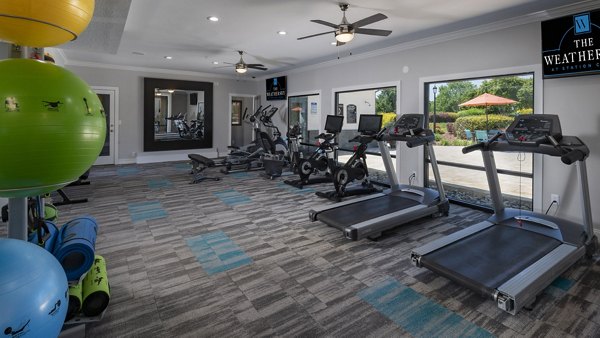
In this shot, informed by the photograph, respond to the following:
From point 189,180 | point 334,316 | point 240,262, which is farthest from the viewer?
point 189,180

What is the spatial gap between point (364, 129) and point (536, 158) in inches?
95.2

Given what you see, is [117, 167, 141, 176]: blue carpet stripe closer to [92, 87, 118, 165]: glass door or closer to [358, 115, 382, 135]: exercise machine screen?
[92, 87, 118, 165]: glass door

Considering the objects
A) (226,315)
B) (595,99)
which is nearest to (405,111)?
(595,99)

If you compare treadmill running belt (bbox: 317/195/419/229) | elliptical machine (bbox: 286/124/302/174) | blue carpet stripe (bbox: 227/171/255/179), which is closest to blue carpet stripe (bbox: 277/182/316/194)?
elliptical machine (bbox: 286/124/302/174)

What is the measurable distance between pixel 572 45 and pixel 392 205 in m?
2.77

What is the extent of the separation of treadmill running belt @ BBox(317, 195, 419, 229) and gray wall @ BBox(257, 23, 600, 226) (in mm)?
1588

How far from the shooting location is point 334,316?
2227mm

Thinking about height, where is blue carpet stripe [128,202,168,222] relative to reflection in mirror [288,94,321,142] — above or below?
below

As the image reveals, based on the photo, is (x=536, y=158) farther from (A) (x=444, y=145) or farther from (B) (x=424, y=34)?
(B) (x=424, y=34)

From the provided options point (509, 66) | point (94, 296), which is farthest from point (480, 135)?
point (94, 296)

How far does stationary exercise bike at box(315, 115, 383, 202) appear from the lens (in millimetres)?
5277

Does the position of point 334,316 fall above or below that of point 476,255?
below

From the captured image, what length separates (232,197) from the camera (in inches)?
215

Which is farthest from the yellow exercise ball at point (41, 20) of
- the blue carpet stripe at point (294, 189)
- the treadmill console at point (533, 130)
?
the blue carpet stripe at point (294, 189)
